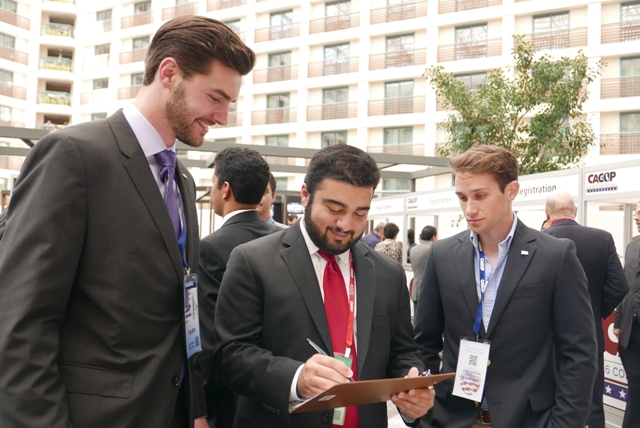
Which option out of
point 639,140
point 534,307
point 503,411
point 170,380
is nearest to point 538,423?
point 503,411

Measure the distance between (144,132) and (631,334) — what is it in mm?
4851

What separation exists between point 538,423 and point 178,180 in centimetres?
176

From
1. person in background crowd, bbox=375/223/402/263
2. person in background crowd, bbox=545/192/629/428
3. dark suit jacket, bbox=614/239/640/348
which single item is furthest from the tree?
person in background crowd, bbox=545/192/629/428

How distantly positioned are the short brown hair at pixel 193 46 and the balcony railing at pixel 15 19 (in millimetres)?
40479

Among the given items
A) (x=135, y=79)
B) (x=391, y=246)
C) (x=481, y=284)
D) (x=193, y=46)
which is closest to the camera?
(x=193, y=46)

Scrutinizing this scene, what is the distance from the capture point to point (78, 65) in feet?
131

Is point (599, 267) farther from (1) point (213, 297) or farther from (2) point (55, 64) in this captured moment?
(2) point (55, 64)

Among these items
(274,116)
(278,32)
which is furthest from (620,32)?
(278,32)

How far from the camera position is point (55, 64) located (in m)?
38.9

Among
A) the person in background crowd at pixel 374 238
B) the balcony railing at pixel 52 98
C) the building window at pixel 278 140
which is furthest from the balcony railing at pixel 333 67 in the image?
the person in background crowd at pixel 374 238

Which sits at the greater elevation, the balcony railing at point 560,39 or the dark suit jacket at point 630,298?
the balcony railing at point 560,39

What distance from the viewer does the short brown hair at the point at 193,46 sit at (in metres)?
1.85

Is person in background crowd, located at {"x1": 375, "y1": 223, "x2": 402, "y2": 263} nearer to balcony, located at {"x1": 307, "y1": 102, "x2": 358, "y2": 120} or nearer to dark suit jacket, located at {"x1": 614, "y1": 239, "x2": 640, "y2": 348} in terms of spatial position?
dark suit jacket, located at {"x1": 614, "y1": 239, "x2": 640, "y2": 348}

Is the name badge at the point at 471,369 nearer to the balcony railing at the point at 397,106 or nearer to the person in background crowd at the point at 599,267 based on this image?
the person in background crowd at the point at 599,267
